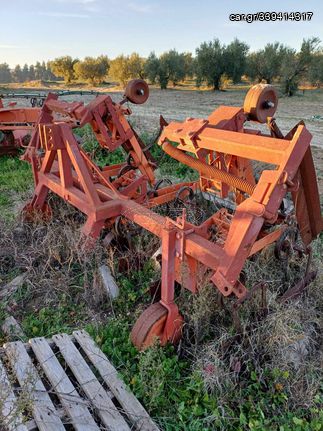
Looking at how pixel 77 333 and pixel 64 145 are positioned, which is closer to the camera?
pixel 77 333

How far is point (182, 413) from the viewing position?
251cm

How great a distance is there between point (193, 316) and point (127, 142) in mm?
2805

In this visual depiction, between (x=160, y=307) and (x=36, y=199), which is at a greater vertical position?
(x=36, y=199)

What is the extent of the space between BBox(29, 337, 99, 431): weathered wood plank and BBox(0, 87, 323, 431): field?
34 centimetres

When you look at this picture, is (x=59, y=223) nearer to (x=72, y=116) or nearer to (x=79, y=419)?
(x=72, y=116)

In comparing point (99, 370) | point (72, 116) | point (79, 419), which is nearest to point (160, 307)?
point (99, 370)

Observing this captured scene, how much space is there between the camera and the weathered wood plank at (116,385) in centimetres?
241

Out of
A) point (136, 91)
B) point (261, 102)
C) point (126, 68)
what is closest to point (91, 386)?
point (261, 102)

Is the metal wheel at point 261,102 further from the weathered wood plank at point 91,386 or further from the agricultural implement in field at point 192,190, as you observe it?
the weathered wood plank at point 91,386

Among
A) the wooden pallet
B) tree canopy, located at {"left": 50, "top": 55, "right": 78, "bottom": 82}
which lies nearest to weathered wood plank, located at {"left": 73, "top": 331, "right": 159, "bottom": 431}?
the wooden pallet

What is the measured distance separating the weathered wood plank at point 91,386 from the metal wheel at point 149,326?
430 millimetres

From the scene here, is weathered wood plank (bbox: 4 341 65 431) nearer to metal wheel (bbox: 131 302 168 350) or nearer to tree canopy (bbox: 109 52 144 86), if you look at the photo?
metal wheel (bbox: 131 302 168 350)

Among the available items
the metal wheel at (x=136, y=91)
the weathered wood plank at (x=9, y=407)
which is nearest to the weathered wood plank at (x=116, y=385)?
the weathered wood plank at (x=9, y=407)

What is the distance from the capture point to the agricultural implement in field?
2467mm
